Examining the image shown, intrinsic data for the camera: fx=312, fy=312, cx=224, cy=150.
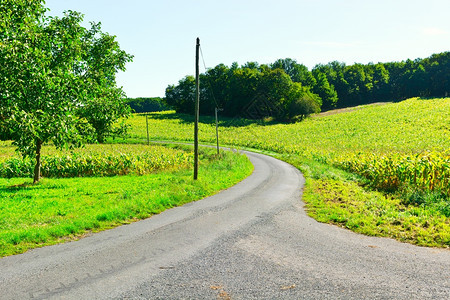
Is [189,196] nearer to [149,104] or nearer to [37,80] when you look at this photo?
[37,80]

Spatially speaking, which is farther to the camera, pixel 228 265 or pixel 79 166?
pixel 79 166

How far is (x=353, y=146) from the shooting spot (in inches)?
1882

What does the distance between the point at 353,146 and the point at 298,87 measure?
47.5 meters

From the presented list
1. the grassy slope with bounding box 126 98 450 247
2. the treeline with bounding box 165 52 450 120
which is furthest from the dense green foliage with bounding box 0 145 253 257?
the treeline with bounding box 165 52 450 120

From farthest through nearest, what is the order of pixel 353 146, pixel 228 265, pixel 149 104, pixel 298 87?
pixel 149 104 → pixel 298 87 → pixel 353 146 → pixel 228 265

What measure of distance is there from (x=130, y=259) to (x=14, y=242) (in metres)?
4.03

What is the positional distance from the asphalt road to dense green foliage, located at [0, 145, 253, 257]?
88 centimetres

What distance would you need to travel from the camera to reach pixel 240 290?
7047 mm

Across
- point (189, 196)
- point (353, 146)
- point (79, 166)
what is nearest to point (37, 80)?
point (189, 196)

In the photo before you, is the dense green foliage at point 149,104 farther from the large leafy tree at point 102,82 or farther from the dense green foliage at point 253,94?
the large leafy tree at point 102,82

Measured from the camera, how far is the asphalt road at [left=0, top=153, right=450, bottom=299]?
6.96 m

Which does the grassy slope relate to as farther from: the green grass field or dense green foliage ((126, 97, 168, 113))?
dense green foliage ((126, 97, 168, 113))

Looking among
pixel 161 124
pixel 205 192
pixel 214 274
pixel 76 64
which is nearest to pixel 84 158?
pixel 76 64

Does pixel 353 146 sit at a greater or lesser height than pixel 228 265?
lesser
